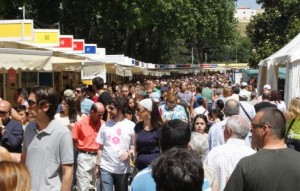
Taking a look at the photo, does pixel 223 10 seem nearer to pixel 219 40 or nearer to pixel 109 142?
pixel 219 40

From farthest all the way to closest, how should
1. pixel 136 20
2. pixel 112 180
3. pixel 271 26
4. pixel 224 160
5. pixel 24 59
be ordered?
pixel 271 26
pixel 136 20
pixel 24 59
pixel 112 180
pixel 224 160

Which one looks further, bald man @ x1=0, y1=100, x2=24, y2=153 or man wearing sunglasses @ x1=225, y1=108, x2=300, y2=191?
bald man @ x1=0, y1=100, x2=24, y2=153

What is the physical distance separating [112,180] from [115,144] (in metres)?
0.49

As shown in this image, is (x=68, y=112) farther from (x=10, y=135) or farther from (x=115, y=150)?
(x=10, y=135)

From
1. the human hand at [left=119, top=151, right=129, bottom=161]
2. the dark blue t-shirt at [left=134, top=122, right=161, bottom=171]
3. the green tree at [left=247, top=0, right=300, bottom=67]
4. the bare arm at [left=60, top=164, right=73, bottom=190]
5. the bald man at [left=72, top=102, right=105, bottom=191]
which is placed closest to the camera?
the bare arm at [left=60, top=164, right=73, bottom=190]

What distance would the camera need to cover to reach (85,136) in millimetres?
8844

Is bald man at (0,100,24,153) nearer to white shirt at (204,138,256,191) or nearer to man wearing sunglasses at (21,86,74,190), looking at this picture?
man wearing sunglasses at (21,86,74,190)

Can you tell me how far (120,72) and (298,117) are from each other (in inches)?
622

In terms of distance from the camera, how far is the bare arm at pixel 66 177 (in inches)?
199

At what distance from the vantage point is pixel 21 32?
1666 centimetres

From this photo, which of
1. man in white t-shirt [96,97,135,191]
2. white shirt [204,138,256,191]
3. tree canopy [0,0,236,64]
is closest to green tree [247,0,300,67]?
tree canopy [0,0,236,64]

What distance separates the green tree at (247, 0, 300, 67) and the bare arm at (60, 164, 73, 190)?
29.0 meters

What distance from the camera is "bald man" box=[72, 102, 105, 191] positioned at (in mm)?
8844

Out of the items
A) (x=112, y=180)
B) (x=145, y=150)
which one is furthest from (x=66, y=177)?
(x=112, y=180)
